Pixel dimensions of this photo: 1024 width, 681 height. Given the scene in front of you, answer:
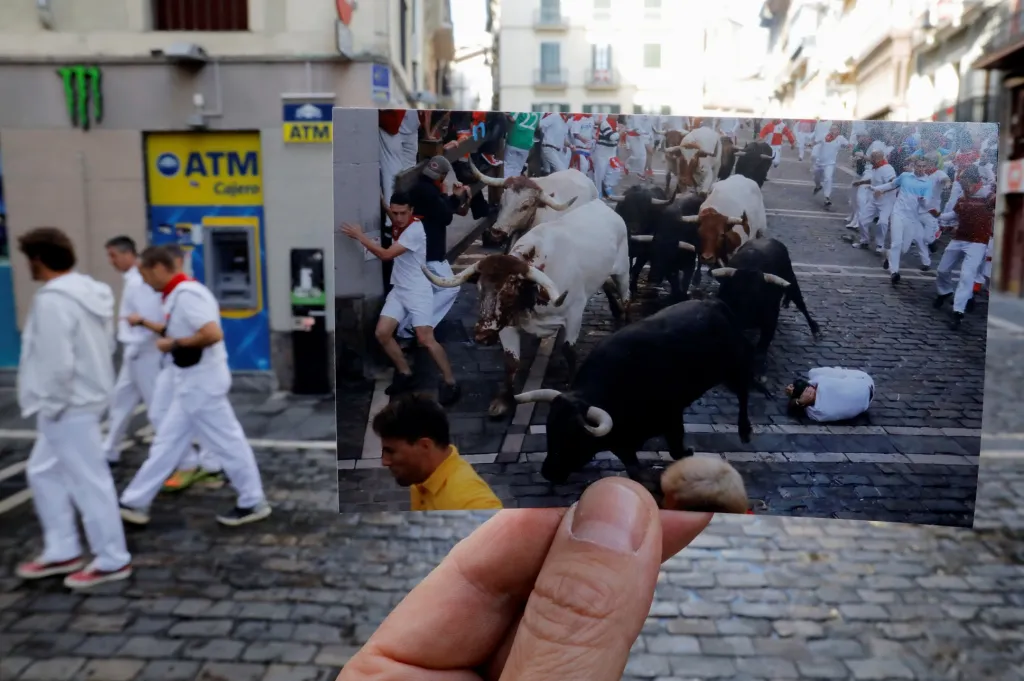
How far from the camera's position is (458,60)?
136 feet

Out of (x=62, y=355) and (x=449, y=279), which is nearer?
(x=449, y=279)

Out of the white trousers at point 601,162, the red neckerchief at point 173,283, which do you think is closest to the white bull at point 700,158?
the white trousers at point 601,162

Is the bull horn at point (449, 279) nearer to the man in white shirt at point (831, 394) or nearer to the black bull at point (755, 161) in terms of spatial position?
the black bull at point (755, 161)

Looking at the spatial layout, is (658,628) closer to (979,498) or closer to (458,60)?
(979,498)

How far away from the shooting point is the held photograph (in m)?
2.16

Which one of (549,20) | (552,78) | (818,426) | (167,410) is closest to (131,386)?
(167,410)

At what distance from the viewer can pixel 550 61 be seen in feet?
123

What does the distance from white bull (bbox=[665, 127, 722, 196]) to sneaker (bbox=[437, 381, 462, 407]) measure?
2.55 ft

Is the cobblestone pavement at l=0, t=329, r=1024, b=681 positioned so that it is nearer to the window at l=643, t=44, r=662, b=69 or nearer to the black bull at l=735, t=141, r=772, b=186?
the black bull at l=735, t=141, r=772, b=186

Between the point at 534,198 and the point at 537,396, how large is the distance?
0.53 metres

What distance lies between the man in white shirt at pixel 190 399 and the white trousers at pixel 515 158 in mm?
4088

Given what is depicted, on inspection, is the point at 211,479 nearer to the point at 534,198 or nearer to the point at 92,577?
the point at 92,577

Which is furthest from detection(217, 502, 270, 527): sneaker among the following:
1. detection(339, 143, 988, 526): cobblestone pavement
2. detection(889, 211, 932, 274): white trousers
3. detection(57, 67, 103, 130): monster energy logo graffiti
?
detection(57, 67, 103, 130): monster energy logo graffiti

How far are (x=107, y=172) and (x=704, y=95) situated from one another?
94.8 feet
